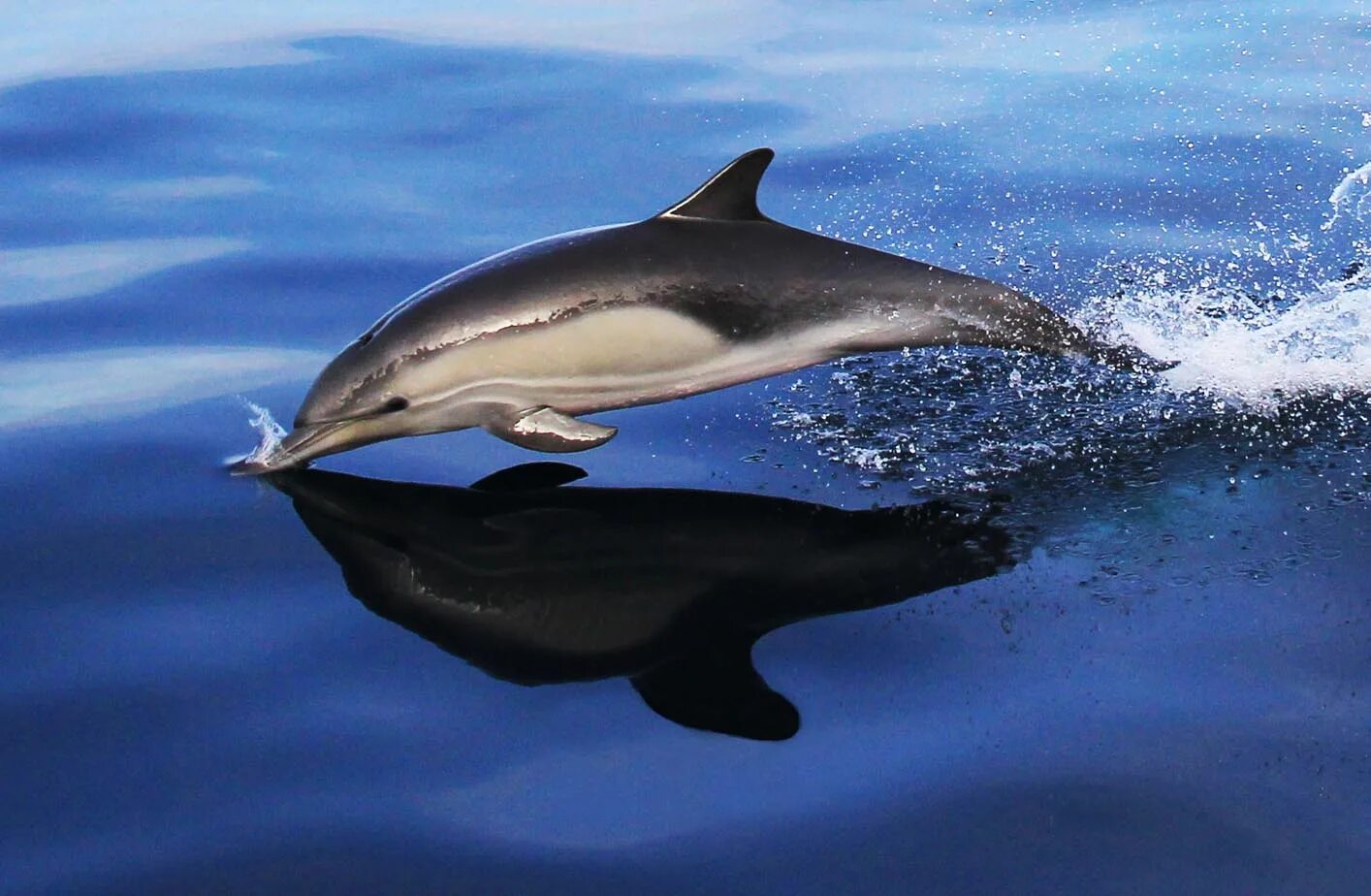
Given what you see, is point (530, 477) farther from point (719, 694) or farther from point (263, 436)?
point (719, 694)

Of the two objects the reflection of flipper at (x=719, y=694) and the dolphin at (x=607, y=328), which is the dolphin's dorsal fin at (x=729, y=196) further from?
the reflection of flipper at (x=719, y=694)

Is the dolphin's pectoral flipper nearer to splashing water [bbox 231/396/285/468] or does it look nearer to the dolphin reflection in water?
the dolphin reflection in water

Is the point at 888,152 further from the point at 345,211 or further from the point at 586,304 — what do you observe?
the point at 586,304

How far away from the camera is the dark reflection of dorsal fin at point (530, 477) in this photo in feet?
21.0

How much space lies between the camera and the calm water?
14.2 ft

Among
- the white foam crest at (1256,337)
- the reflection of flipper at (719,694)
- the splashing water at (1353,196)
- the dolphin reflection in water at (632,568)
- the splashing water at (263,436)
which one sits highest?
the splashing water at (1353,196)

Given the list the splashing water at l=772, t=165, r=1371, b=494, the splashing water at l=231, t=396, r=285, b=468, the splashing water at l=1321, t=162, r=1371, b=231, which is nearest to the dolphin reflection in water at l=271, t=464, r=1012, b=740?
the splashing water at l=231, t=396, r=285, b=468

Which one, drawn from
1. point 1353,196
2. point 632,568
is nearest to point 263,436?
point 632,568

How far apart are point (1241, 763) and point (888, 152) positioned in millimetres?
6731

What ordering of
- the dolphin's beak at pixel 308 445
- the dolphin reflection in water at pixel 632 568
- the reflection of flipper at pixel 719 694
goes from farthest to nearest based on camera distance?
the dolphin's beak at pixel 308 445
the dolphin reflection in water at pixel 632 568
the reflection of flipper at pixel 719 694

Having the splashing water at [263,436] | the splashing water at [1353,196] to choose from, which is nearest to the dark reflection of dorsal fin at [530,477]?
the splashing water at [263,436]

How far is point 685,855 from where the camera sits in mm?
4215

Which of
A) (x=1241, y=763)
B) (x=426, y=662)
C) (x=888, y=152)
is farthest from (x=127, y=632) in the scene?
(x=888, y=152)

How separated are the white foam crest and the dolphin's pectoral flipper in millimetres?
2328
